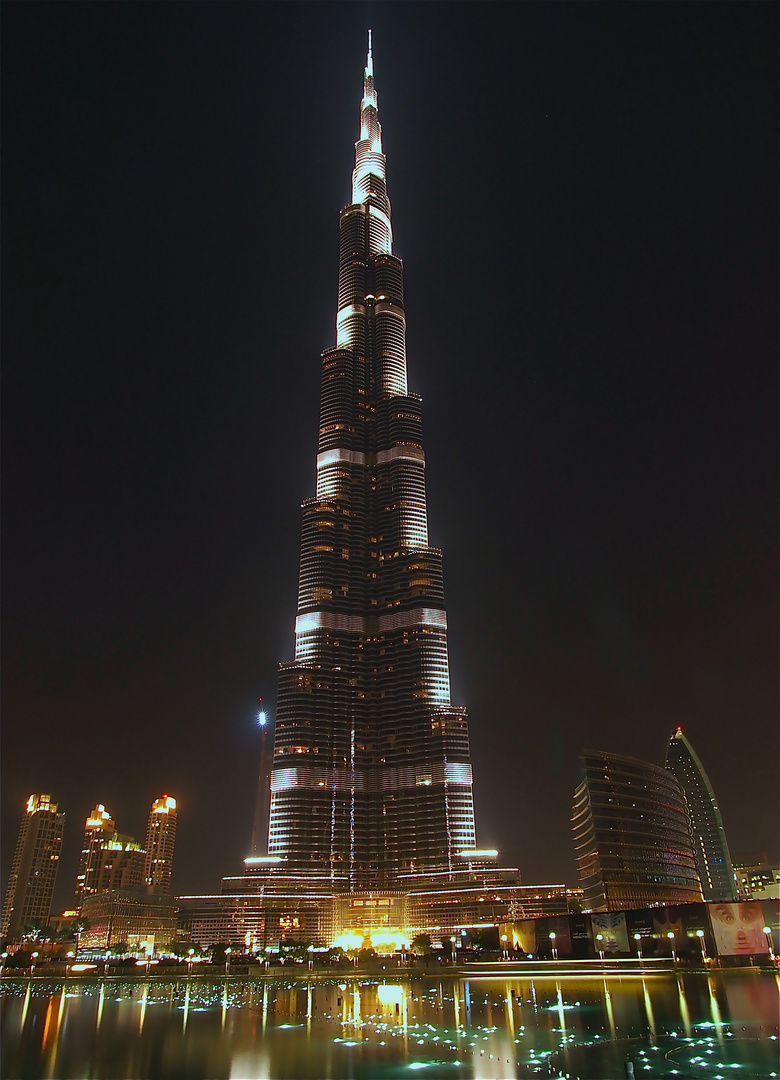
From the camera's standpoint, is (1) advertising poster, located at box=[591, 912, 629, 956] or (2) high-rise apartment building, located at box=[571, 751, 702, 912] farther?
(2) high-rise apartment building, located at box=[571, 751, 702, 912]

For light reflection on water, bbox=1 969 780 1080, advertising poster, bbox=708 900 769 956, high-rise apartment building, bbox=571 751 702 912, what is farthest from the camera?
high-rise apartment building, bbox=571 751 702 912

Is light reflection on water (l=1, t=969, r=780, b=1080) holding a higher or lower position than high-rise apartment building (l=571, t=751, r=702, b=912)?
lower

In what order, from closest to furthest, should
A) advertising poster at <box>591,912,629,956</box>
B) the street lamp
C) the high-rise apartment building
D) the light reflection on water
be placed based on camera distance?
the light reflection on water, the street lamp, advertising poster at <box>591,912,629,956</box>, the high-rise apartment building

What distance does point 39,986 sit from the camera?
96312 mm

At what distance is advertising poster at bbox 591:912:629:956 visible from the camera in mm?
120000

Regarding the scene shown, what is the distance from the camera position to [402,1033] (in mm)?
48531

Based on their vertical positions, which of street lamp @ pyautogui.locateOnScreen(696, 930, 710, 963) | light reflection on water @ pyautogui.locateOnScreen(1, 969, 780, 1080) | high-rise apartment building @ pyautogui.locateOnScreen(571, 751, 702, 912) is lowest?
light reflection on water @ pyautogui.locateOnScreen(1, 969, 780, 1080)

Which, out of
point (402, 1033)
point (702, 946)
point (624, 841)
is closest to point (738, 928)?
point (702, 946)

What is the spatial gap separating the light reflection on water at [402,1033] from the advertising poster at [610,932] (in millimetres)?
41660

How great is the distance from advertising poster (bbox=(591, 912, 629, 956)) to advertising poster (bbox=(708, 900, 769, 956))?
19414mm

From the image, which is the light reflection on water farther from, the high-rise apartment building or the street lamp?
the high-rise apartment building

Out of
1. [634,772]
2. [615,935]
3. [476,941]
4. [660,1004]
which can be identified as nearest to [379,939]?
[476,941]

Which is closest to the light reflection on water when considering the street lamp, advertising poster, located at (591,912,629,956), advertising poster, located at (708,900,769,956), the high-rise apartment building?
advertising poster, located at (708,900,769,956)

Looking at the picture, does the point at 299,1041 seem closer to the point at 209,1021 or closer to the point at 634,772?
the point at 209,1021
